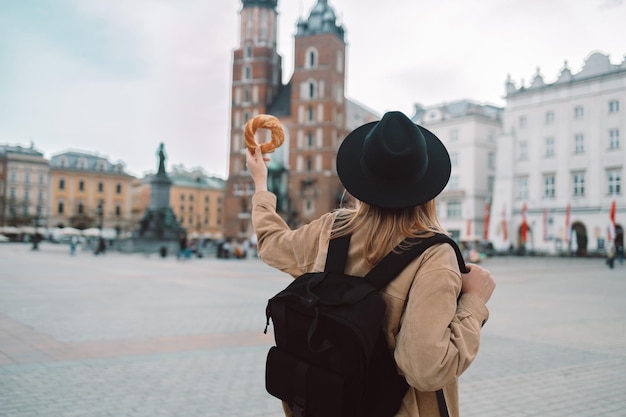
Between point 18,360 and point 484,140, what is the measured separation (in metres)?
56.4

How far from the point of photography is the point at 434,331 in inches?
66.9

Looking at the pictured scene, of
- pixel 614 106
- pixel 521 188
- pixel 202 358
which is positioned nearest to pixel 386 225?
pixel 202 358

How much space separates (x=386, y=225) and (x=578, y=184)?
4816 cm

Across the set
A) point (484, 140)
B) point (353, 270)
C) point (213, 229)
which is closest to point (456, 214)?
point (484, 140)

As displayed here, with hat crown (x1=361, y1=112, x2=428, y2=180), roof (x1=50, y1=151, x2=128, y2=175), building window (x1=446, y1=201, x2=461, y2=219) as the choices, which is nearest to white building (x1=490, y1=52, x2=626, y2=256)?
building window (x1=446, y1=201, x2=461, y2=219)

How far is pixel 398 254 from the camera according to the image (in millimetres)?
1823

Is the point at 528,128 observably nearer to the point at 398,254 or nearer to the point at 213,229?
the point at 398,254

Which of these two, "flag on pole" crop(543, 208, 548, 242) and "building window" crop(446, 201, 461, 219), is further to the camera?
"building window" crop(446, 201, 461, 219)

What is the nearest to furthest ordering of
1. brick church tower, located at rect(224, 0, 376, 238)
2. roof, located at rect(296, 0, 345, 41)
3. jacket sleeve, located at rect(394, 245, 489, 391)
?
jacket sleeve, located at rect(394, 245, 489, 391) < brick church tower, located at rect(224, 0, 376, 238) < roof, located at rect(296, 0, 345, 41)

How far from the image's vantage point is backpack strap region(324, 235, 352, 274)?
6.36 feet

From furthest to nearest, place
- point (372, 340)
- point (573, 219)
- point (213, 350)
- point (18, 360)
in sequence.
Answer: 1. point (573, 219)
2. point (213, 350)
3. point (18, 360)
4. point (372, 340)

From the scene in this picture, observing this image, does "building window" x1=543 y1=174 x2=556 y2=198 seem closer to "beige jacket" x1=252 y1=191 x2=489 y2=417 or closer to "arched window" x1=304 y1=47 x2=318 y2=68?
"arched window" x1=304 y1=47 x2=318 y2=68

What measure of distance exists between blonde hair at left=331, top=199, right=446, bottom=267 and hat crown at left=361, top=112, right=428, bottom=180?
126 millimetres

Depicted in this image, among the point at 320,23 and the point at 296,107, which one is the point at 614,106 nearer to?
the point at 296,107
